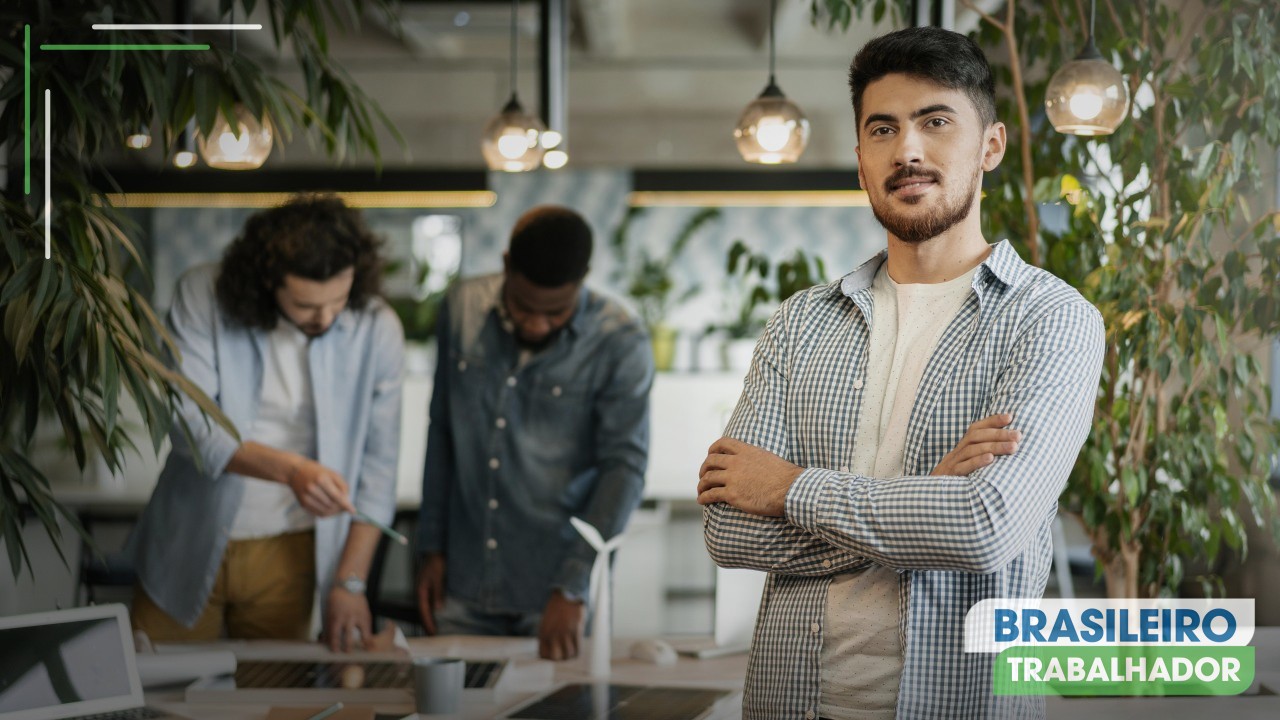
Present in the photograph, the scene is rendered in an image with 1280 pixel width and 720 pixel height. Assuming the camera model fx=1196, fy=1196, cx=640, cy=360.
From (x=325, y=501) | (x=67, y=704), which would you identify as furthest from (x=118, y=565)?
(x=67, y=704)

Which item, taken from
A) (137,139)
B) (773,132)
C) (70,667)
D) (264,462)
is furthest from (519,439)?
(70,667)

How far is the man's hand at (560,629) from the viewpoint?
2529mm

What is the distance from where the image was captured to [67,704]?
6.40ft

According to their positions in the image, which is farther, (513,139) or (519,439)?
(513,139)

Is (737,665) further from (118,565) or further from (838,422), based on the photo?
(118,565)

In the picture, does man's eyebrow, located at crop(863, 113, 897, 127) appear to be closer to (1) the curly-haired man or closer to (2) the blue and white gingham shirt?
(2) the blue and white gingham shirt

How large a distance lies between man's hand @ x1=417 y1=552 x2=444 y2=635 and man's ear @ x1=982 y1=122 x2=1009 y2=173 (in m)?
1.87

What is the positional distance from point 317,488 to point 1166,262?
1839 mm

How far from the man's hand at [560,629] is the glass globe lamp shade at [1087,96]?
140cm

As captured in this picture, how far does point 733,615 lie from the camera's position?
2.50m

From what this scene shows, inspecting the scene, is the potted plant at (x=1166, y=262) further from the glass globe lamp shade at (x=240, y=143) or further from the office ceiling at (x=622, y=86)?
the office ceiling at (x=622, y=86)

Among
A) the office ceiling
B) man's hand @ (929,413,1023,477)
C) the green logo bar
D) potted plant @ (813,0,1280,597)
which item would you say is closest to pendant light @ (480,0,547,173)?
potted plant @ (813,0,1280,597)

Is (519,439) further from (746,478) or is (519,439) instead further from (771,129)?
(746,478)

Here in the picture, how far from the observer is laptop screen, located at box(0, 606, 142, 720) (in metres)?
1.91
